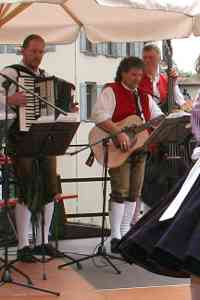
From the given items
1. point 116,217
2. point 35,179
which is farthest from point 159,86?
point 35,179

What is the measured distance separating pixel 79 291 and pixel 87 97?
46.3ft

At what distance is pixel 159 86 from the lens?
6340 millimetres

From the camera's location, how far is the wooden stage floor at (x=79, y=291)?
401 cm

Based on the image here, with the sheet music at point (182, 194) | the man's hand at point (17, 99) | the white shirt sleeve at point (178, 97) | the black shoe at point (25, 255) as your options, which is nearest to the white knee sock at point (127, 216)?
the black shoe at point (25, 255)

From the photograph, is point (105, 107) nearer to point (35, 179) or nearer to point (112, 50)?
point (35, 179)

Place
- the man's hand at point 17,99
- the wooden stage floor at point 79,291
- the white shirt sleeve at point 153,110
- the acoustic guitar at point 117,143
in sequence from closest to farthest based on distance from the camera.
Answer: the wooden stage floor at point 79,291
the man's hand at point 17,99
the acoustic guitar at point 117,143
the white shirt sleeve at point 153,110

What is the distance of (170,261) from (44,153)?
2194 mm

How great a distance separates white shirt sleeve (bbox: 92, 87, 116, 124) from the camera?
204 inches

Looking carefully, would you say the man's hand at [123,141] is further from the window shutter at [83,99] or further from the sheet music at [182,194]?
the window shutter at [83,99]

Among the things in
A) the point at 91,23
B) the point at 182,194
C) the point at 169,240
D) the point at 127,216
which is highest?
the point at 91,23

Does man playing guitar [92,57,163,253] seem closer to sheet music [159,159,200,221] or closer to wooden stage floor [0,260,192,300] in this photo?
wooden stage floor [0,260,192,300]

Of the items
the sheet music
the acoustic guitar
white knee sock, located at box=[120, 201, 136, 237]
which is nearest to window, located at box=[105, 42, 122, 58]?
white knee sock, located at box=[120, 201, 136, 237]

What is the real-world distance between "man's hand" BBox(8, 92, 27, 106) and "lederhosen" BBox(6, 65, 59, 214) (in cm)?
35

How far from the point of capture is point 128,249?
2.68 metres
